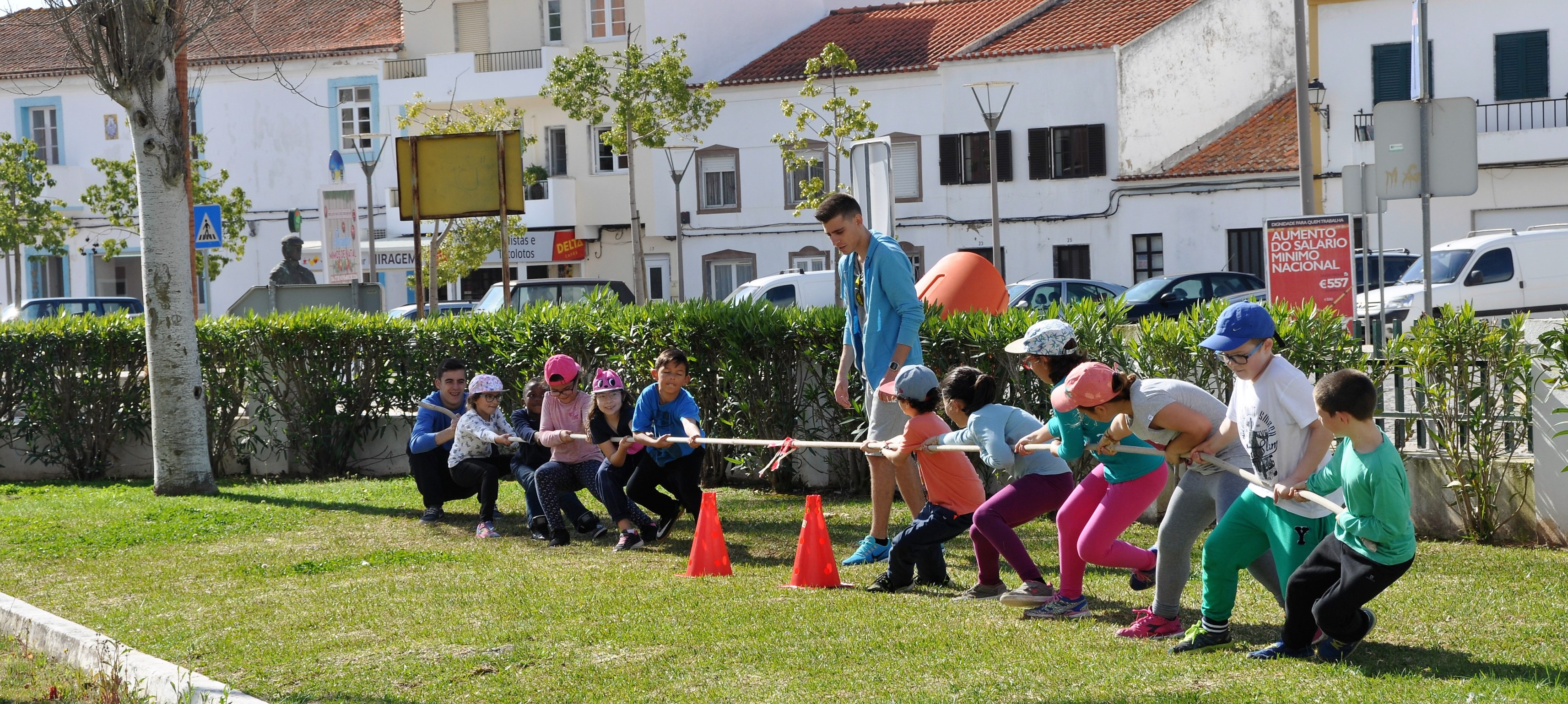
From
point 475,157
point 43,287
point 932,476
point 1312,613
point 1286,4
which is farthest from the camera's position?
point 43,287

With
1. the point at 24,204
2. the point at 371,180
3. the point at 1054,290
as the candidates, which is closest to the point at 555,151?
the point at 371,180

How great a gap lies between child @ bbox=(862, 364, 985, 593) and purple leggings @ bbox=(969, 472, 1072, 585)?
0.93ft

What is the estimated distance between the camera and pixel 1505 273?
75.8ft

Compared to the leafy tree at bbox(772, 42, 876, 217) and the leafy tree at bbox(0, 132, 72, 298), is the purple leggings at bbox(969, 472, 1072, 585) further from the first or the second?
the leafy tree at bbox(0, 132, 72, 298)

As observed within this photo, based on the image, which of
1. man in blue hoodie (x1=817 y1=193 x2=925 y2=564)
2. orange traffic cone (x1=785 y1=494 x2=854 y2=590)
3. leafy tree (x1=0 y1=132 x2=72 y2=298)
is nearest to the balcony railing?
leafy tree (x1=0 y1=132 x2=72 y2=298)

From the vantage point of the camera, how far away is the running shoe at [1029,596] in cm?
663

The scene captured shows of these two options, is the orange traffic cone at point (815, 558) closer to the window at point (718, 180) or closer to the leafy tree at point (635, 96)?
the leafy tree at point (635, 96)

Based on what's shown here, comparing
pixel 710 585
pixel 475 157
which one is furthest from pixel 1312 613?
pixel 475 157

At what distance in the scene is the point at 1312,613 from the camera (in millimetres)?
5531

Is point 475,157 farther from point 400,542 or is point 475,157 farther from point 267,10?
point 267,10

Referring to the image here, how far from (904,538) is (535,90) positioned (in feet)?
123

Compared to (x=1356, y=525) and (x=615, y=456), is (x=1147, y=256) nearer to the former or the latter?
(x=615, y=456)

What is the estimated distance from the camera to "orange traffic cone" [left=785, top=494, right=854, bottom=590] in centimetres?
763

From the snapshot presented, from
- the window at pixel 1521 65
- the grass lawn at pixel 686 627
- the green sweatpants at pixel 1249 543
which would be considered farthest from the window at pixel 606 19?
the green sweatpants at pixel 1249 543
